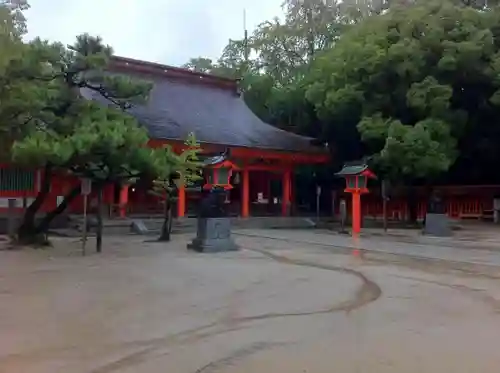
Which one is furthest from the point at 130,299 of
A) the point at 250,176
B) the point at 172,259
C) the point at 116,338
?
the point at 250,176

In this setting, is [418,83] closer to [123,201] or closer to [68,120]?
[123,201]

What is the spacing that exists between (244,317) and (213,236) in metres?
7.97

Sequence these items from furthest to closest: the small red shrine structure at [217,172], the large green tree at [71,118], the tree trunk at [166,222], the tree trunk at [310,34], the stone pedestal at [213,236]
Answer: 1. the tree trunk at [310,34]
2. the small red shrine structure at [217,172]
3. the tree trunk at [166,222]
4. the stone pedestal at [213,236]
5. the large green tree at [71,118]

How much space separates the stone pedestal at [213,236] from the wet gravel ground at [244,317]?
223cm

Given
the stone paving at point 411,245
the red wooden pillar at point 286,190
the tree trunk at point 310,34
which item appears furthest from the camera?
the tree trunk at point 310,34

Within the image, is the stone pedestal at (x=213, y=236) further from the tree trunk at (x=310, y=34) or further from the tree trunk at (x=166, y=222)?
the tree trunk at (x=310, y=34)

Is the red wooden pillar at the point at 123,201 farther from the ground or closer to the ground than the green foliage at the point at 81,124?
closer to the ground

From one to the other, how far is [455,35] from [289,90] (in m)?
10.0

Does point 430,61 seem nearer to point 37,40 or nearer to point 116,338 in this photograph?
point 37,40

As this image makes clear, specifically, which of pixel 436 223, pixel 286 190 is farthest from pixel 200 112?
pixel 436 223

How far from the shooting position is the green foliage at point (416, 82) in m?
22.3

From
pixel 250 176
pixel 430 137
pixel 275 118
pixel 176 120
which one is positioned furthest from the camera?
pixel 275 118

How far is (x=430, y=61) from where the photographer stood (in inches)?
933

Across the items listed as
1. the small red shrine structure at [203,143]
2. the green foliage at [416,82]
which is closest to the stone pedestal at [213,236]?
the small red shrine structure at [203,143]
